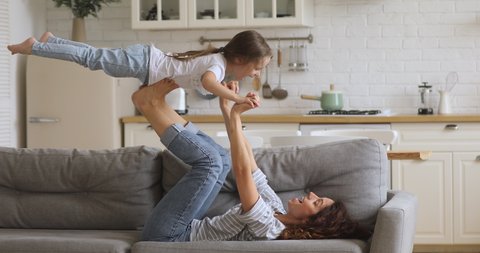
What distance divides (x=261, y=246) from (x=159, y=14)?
3.66 m

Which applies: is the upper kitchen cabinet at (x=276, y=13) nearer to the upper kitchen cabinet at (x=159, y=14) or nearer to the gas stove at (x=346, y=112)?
the upper kitchen cabinet at (x=159, y=14)

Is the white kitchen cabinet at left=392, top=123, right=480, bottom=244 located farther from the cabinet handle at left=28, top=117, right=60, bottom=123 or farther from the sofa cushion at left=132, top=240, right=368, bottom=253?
the sofa cushion at left=132, top=240, right=368, bottom=253

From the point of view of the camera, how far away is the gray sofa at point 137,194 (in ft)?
11.1

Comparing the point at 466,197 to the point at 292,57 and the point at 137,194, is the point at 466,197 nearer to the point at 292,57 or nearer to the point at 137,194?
the point at 292,57

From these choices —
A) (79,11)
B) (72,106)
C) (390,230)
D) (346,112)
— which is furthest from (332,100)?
(390,230)

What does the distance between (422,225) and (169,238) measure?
9.82ft

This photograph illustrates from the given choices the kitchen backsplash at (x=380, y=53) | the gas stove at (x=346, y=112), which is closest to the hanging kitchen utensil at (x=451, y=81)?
the kitchen backsplash at (x=380, y=53)

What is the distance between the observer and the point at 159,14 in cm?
672

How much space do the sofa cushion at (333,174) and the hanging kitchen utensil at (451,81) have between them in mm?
3011

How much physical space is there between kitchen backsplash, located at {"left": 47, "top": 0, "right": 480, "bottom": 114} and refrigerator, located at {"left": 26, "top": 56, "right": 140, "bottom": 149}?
77cm

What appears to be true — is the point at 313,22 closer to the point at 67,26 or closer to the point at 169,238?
the point at 67,26

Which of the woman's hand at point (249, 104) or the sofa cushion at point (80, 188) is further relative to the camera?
the sofa cushion at point (80, 188)

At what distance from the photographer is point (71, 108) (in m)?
6.55

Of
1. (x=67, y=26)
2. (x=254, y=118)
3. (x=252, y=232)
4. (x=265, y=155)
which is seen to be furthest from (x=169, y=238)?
(x=67, y=26)
